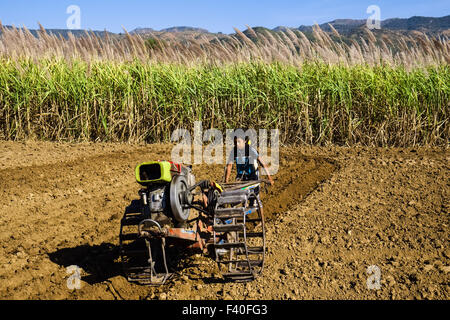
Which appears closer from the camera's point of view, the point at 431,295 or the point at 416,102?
the point at 431,295

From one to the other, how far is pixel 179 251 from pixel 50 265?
1.30 m

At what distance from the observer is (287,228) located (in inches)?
200

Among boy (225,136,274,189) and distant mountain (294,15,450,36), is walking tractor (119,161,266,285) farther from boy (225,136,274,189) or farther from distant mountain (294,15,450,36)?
distant mountain (294,15,450,36)

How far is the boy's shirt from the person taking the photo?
5289mm

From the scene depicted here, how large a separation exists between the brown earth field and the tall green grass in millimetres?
637

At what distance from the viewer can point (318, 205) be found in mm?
5625

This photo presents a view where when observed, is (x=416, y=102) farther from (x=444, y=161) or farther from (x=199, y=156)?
(x=199, y=156)

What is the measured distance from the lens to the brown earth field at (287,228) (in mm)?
3865

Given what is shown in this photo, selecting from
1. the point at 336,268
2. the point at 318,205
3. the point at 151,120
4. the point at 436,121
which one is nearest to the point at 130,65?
the point at 151,120

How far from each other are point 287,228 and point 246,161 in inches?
36.8

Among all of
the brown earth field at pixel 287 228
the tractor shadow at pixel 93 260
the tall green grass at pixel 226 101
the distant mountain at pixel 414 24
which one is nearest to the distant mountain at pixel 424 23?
the distant mountain at pixel 414 24

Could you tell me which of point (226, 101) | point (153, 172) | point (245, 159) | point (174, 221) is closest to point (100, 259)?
point (174, 221)

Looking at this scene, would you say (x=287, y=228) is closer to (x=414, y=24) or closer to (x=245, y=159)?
(x=245, y=159)

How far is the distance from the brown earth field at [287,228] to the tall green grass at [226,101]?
2.09 ft
